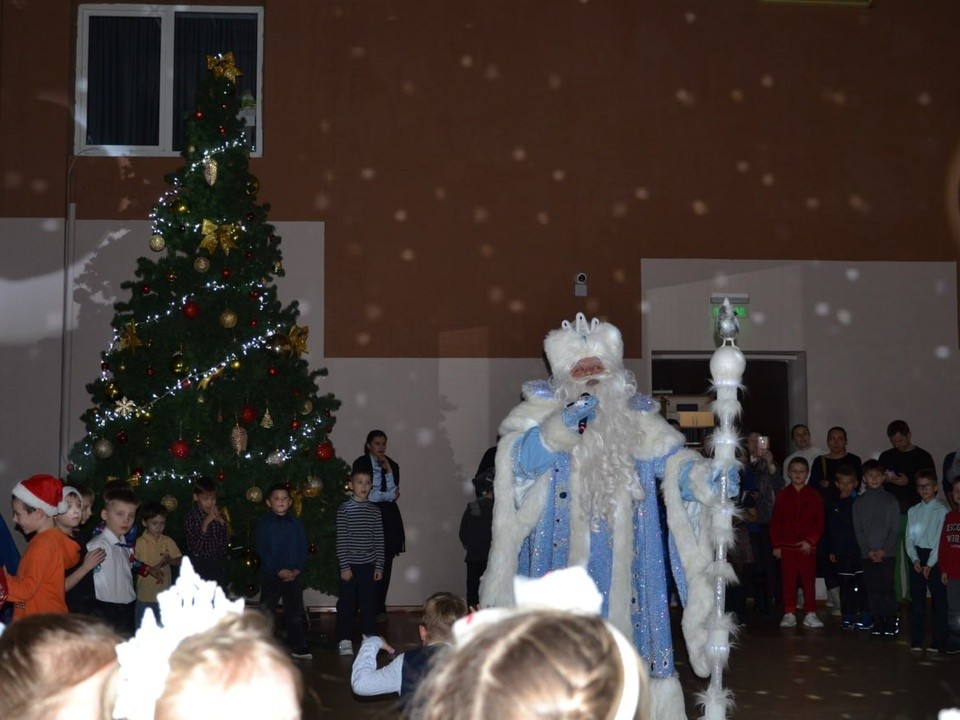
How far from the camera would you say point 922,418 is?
1178 cm

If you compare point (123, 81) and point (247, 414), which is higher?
point (123, 81)

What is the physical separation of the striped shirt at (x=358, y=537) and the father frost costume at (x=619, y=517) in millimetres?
3512

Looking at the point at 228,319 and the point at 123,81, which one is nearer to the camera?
the point at 228,319

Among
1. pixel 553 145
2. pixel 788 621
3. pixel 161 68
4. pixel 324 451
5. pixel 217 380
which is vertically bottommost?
pixel 788 621

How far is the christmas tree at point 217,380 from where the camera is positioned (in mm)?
9156

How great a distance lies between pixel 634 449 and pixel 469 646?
3.91 m

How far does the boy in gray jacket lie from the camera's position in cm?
950

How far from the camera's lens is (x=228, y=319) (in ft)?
30.5

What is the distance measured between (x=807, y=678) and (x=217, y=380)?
4.69 meters

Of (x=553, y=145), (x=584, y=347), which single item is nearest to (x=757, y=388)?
(x=553, y=145)

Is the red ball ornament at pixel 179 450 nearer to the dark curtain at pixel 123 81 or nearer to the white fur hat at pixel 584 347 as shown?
the dark curtain at pixel 123 81

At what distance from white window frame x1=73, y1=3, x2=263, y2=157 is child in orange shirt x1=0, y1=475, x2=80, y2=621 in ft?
21.7

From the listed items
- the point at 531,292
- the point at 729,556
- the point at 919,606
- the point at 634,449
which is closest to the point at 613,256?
the point at 531,292

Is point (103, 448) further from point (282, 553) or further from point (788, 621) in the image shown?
point (788, 621)
